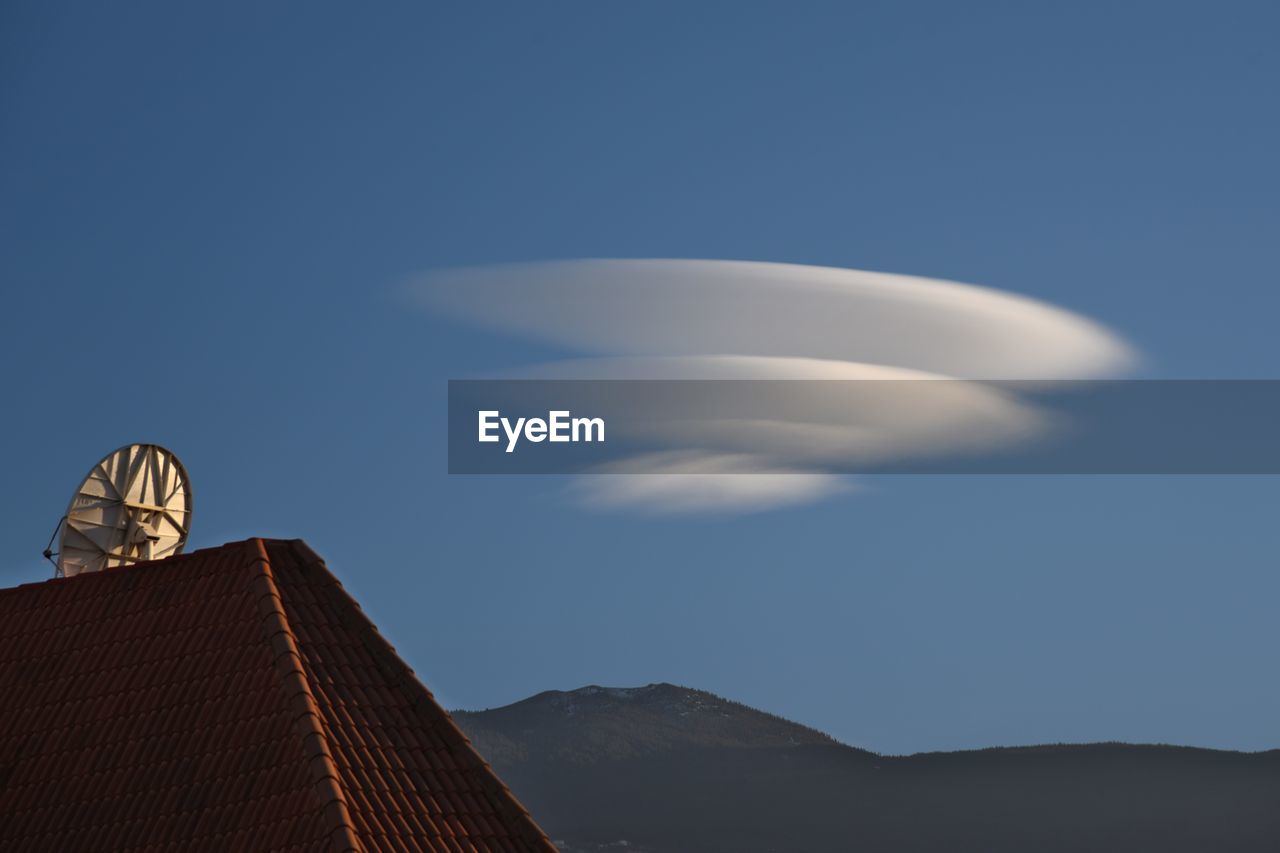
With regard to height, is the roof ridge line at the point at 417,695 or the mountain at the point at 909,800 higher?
the mountain at the point at 909,800

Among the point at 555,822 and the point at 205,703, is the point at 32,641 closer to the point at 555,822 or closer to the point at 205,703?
the point at 205,703

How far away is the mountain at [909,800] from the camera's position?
572ft

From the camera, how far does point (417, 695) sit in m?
27.4

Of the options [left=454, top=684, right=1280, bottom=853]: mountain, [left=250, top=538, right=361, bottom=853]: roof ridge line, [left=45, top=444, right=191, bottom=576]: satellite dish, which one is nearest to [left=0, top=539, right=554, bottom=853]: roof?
[left=250, top=538, right=361, bottom=853]: roof ridge line

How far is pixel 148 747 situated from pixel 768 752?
587 feet

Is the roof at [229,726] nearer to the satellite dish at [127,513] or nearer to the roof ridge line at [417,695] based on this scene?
the roof ridge line at [417,695]

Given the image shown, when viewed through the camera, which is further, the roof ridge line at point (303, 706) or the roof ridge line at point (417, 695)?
the roof ridge line at point (417, 695)

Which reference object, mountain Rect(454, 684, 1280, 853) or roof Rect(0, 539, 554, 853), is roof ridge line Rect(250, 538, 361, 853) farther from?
mountain Rect(454, 684, 1280, 853)

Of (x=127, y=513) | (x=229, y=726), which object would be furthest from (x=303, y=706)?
(x=127, y=513)

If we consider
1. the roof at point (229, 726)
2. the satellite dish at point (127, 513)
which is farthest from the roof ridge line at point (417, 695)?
the satellite dish at point (127, 513)

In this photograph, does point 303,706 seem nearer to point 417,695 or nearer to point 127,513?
point 417,695

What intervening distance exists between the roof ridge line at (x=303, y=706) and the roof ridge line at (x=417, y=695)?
1148mm

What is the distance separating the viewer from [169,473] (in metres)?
35.6

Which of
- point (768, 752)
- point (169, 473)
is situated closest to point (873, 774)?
point (768, 752)
